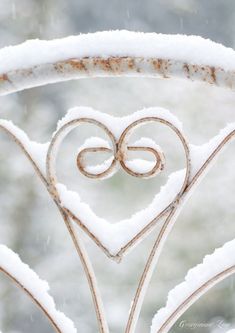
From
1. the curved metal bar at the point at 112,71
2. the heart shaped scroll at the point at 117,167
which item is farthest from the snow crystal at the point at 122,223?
the curved metal bar at the point at 112,71

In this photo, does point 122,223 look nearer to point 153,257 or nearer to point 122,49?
point 153,257

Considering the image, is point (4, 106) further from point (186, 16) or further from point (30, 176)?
point (186, 16)

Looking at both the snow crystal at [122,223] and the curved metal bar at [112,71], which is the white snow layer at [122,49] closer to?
the curved metal bar at [112,71]

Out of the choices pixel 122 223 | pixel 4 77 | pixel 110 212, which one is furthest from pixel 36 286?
pixel 110 212

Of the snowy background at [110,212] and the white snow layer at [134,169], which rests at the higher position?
the snowy background at [110,212]

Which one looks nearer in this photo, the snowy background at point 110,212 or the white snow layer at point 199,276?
the white snow layer at point 199,276

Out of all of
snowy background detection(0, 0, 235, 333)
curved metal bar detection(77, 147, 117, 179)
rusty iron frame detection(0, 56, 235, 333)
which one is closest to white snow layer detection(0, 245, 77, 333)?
rusty iron frame detection(0, 56, 235, 333)

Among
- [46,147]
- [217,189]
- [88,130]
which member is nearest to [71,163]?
[88,130]
